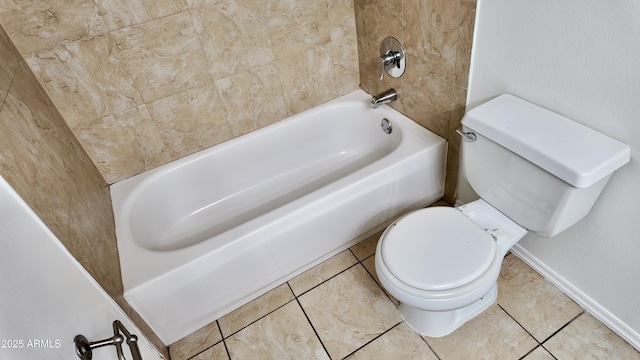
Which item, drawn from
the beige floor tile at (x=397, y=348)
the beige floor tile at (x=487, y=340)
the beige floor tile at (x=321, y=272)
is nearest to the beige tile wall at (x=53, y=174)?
the beige floor tile at (x=321, y=272)

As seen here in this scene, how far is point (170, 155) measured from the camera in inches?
72.2

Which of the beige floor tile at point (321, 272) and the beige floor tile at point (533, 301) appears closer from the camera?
the beige floor tile at point (533, 301)

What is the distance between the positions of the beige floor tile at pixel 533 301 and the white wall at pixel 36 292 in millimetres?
1370

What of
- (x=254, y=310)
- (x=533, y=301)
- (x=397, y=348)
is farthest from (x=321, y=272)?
(x=533, y=301)

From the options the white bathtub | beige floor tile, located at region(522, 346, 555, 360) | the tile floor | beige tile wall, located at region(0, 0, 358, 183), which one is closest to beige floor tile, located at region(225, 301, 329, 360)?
the tile floor

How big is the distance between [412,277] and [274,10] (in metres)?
1.33

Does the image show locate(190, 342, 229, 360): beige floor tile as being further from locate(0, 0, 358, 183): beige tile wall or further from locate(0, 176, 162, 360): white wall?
locate(0, 0, 358, 183): beige tile wall

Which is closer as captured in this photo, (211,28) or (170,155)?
(211,28)

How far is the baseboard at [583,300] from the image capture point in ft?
4.10

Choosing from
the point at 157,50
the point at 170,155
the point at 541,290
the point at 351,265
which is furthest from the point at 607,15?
the point at 170,155

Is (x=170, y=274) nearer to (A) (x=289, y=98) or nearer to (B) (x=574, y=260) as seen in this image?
(A) (x=289, y=98)

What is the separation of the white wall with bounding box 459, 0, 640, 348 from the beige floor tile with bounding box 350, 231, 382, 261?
681mm

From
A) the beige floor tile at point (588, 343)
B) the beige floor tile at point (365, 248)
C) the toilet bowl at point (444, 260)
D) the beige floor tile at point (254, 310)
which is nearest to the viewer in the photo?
the toilet bowl at point (444, 260)

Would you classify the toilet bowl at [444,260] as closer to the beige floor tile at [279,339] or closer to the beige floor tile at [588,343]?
the beige floor tile at [588,343]
